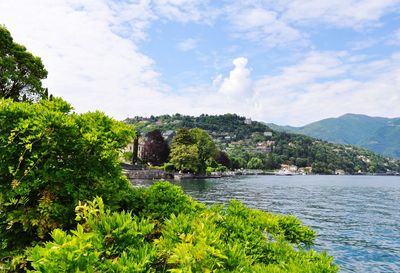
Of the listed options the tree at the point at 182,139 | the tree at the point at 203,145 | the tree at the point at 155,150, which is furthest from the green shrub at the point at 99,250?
the tree at the point at 203,145

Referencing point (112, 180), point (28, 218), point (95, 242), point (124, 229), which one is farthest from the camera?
point (112, 180)

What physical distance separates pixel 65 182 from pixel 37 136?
3.45ft

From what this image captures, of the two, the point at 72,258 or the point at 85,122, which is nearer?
the point at 72,258

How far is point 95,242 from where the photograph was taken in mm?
3664

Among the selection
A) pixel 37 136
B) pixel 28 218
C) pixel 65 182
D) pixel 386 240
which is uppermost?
pixel 37 136

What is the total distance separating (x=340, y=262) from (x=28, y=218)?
717 inches

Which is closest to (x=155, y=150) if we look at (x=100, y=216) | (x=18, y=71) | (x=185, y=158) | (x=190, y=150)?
(x=190, y=150)

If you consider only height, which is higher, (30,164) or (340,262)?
(30,164)

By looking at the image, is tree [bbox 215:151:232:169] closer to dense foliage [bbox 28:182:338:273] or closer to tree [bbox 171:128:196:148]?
tree [bbox 171:128:196:148]

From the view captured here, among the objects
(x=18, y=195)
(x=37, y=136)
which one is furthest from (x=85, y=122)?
(x=18, y=195)

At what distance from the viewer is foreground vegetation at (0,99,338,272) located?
13.2 ft

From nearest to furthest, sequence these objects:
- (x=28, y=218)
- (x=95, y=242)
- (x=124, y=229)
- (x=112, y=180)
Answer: (x=95, y=242), (x=124, y=229), (x=28, y=218), (x=112, y=180)

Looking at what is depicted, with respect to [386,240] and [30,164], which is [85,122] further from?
[386,240]

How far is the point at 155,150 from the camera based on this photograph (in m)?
106
